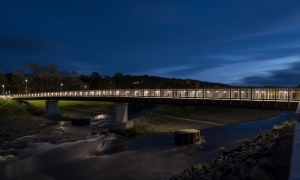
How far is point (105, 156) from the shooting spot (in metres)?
25.4

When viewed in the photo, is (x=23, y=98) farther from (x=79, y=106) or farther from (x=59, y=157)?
(x=59, y=157)

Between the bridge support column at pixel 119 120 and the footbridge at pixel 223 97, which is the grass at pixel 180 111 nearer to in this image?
the footbridge at pixel 223 97

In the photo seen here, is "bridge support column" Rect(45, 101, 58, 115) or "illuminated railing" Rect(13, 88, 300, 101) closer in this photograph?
"illuminated railing" Rect(13, 88, 300, 101)

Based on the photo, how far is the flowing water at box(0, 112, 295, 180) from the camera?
19.9m

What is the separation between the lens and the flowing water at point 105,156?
19.9 m

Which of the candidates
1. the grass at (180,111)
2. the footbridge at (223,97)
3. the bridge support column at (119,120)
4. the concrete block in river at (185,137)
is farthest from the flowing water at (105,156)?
the grass at (180,111)

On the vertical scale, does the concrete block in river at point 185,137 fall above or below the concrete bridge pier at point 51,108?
below

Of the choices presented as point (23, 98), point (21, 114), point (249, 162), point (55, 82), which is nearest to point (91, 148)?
point (249, 162)

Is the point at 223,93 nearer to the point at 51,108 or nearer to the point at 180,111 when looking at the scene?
the point at 180,111

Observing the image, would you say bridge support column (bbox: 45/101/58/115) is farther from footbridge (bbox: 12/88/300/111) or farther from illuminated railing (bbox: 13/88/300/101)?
illuminated railing (bbox: 13/88/300/101)

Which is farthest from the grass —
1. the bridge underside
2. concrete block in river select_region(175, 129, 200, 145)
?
concrete block in river select_region(175, 129, 200, 145)

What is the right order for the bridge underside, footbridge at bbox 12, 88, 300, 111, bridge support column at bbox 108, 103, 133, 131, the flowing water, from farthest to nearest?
bridge support column at bbox 108, 103, 133, 131 < footbridge at bbox 12, 88, 300, 111 < the bridge underside < the flowing water

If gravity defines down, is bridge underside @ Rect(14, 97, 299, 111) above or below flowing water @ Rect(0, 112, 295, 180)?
above

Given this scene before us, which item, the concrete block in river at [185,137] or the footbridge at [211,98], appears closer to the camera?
the footbridge at [211,98]
